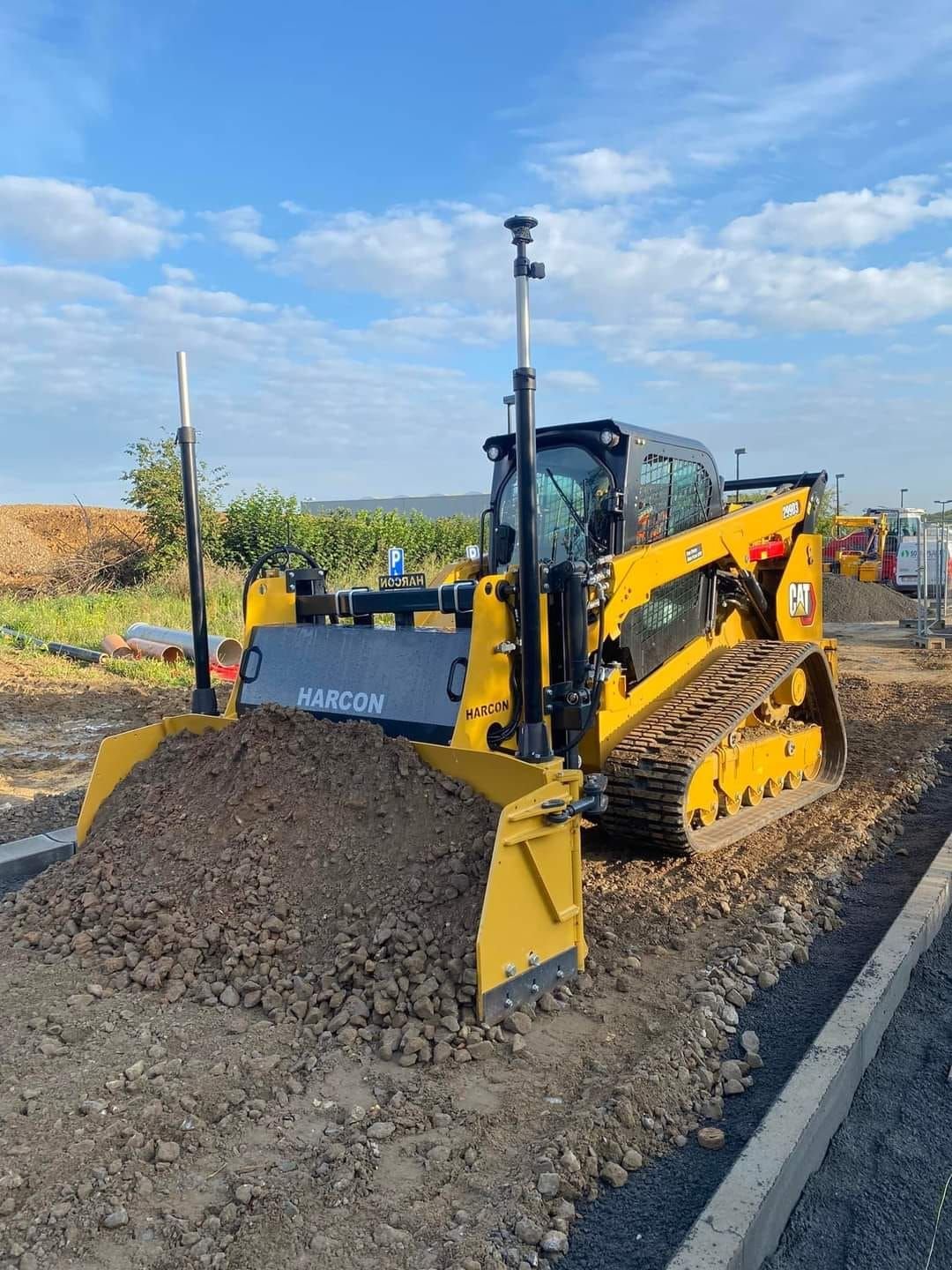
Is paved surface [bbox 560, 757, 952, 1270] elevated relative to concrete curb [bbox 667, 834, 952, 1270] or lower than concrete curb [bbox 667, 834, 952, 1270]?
lower

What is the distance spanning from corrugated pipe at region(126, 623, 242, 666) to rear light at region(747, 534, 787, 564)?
6.79 meters

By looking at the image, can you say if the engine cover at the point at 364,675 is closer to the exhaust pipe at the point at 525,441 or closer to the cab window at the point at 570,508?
the exhaust pipe at the point at 525,441

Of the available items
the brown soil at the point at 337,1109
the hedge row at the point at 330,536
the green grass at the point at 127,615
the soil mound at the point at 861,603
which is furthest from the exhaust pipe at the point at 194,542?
the soil mound at the point at 861,603

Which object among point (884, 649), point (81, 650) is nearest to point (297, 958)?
point (81, 650)

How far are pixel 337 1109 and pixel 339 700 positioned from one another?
2024 millimetres

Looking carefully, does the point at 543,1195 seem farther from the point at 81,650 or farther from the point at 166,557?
the point at 166,557

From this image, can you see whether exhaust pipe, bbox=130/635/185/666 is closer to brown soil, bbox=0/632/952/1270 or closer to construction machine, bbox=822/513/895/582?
brown soil, bbox=0/632/952/1270

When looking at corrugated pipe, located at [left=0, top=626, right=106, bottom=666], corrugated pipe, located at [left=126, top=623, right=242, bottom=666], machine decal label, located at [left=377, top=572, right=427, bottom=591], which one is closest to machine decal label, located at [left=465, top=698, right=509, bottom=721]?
machine decal label, located at [left=377, top=572, right=427, bottom=591]

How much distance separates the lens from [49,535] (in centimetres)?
3241

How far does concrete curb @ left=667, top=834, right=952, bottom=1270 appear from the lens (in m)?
2.42

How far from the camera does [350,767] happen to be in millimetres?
4324

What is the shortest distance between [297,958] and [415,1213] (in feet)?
4.30

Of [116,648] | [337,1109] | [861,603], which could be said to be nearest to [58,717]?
[116,648]

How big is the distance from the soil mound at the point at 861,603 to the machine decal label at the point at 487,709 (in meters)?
19.6
